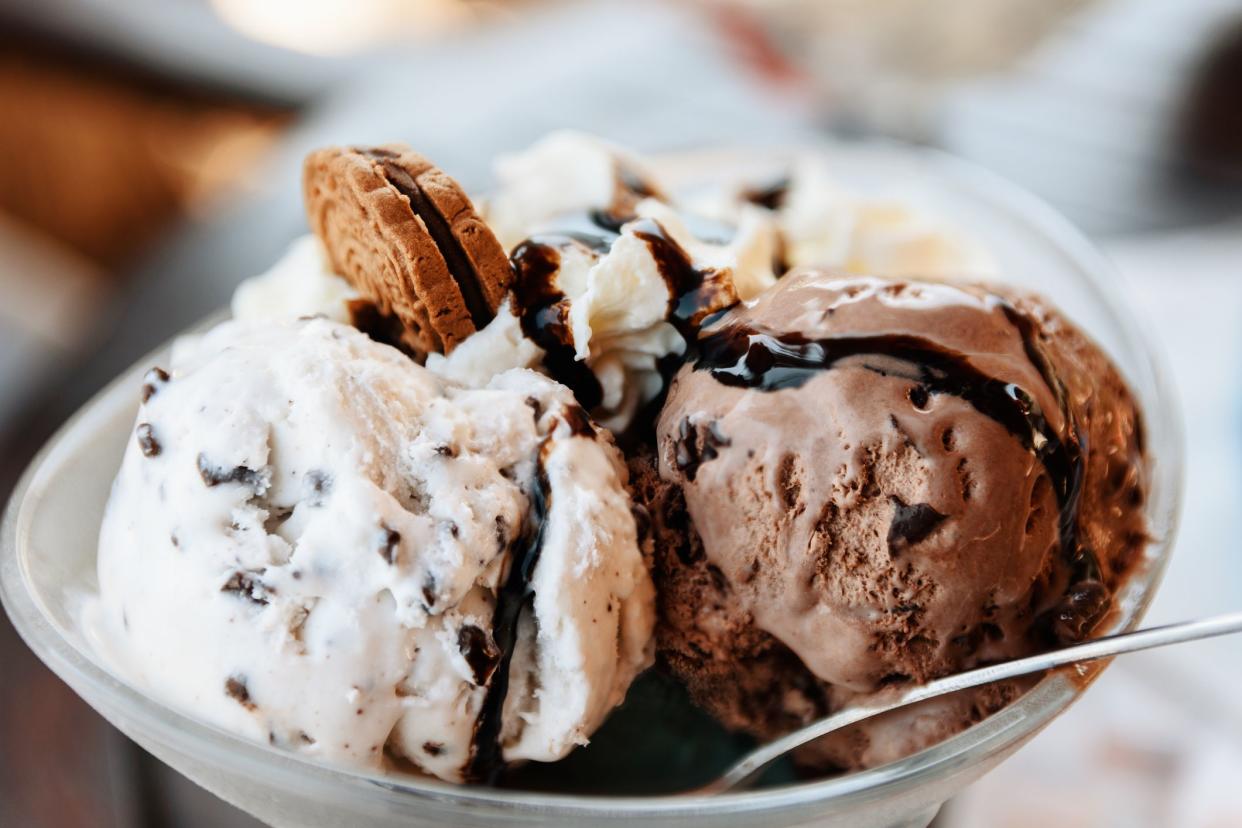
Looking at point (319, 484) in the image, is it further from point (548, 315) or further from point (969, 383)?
point (969, 383)

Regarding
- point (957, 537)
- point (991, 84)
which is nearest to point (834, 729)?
point (957, 537)

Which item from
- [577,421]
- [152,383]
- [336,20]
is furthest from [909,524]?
[336,20]

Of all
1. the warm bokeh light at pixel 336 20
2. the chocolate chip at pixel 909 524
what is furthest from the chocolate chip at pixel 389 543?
the warm bokeh light at pixel 336 20

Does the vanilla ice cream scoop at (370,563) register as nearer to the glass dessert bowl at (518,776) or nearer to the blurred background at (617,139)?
the glass dessert bowl at (518,776)

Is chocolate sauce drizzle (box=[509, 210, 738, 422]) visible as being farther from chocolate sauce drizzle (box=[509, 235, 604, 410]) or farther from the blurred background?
the blurred background

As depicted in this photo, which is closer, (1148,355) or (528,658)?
(528,658)

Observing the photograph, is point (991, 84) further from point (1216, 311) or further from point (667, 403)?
point (667, 403)

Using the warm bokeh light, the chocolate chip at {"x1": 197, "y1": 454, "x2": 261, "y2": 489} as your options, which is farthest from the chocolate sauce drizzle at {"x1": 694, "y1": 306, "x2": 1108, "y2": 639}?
the warm bokeh light
